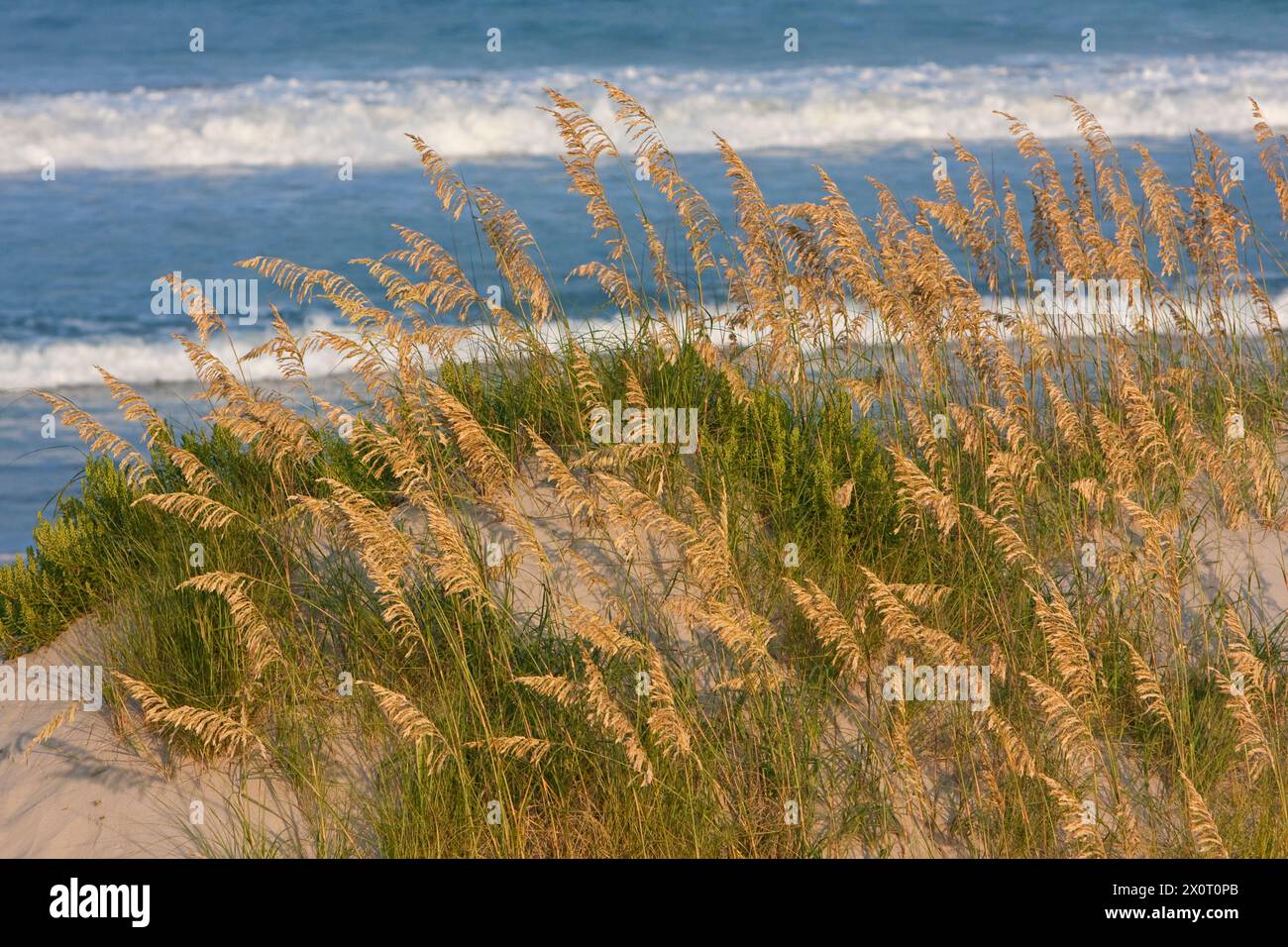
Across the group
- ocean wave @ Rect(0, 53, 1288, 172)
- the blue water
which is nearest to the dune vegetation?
the blue water

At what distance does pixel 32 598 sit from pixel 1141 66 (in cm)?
2455

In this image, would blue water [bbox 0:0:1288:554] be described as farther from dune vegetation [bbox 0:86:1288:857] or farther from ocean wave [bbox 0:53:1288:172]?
dune vegetation [bbox 0:86:1288:857]

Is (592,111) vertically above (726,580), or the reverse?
(592,111)

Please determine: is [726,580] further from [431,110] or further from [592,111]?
[431,110]

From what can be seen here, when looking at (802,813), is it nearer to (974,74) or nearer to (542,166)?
(542,166)

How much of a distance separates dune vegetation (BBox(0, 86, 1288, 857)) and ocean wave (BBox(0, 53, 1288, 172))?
614 inches

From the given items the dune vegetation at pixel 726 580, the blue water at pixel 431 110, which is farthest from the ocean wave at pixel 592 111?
the dune vegetation at pixel 726 580

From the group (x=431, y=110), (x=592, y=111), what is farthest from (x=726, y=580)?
(x=431, y=110)

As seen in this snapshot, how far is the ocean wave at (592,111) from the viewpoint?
67.4 ft

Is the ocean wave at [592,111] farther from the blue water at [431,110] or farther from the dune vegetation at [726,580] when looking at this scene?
the dune vegetation at [726,580]

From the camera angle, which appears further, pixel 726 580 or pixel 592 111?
pixel 592 111

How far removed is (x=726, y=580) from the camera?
4.00m

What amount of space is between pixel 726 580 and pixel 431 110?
19.6 meters
